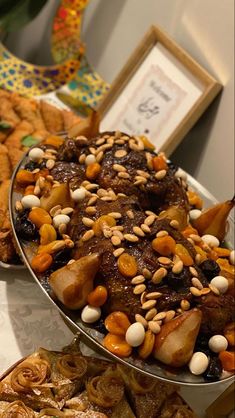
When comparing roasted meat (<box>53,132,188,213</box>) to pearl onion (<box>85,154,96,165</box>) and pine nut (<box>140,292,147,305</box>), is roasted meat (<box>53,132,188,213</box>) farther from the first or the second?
pine nut (<box>140,292,147,305</box>)

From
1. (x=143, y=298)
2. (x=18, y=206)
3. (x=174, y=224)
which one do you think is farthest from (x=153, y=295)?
(x=18, y=206)

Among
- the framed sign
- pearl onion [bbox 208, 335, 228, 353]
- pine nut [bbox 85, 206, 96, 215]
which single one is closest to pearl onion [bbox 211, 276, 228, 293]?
pearl onion [bbox 208, 335, 228, 353]

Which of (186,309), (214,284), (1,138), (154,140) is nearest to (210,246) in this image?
(214,284)

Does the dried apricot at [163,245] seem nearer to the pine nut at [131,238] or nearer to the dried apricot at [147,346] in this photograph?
the pine nut at [131,238]

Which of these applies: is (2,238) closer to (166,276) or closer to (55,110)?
(166,276)

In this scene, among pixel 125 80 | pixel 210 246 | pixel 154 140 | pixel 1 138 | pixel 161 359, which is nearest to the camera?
pixel 161 359
